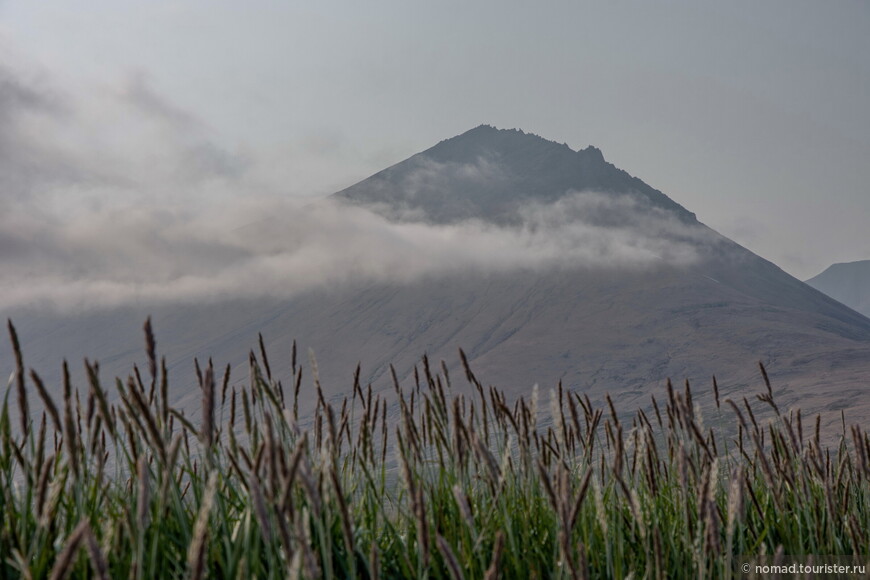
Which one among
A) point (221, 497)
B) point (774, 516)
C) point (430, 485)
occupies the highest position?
point (221, 497)

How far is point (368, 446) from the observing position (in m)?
2.94

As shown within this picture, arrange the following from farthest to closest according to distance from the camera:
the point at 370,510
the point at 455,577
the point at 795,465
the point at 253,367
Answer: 1. the point at 795,465
2. the point at 370,510
3. the point at 253,367
4. the point at 455,577

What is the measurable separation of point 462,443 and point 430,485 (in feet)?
2.31

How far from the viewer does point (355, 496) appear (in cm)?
343

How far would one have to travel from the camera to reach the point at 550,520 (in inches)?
117

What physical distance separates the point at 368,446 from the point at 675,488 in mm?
1500

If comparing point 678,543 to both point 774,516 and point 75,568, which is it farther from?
point 75,568

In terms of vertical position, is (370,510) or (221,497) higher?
(221,497)

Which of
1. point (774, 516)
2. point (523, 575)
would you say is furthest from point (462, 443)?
point (774, 516)

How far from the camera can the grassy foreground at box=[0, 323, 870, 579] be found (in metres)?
1.54

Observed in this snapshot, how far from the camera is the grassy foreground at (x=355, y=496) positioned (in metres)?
1.54

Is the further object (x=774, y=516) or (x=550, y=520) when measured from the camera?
(x=774, y=516)

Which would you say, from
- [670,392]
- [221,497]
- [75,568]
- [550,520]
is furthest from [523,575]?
[75,568]

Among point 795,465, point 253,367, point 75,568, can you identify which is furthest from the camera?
point 795,465
